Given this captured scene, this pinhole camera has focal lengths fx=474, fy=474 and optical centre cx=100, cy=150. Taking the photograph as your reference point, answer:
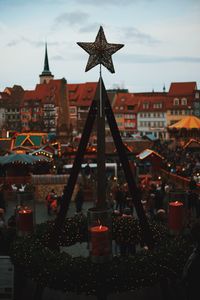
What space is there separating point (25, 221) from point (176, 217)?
237 centimetres

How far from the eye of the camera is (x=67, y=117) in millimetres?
60250

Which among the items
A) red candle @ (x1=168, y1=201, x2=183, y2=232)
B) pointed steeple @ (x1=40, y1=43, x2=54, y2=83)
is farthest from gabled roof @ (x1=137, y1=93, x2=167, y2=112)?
red candle @ (x1=168, y1=201, x2=183, y2=232)

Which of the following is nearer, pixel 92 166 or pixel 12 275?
pixel 12 275

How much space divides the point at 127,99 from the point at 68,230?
263 ft

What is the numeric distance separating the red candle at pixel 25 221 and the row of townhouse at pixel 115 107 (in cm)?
6318

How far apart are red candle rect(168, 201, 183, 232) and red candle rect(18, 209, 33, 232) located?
219 cm

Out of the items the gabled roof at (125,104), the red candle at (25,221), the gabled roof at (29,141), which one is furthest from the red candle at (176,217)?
the gabled roof at (125,104)

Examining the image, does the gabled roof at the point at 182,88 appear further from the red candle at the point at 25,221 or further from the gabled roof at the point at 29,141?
the red candle at the point at 25,221

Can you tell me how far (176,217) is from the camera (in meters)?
7.29

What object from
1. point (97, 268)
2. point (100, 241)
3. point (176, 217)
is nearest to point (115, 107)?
point (176, 217)

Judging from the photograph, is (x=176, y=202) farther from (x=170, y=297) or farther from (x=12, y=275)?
(x=12, y=275)

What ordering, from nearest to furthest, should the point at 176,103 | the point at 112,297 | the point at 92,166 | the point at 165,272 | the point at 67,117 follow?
1. the point at 165,272
2. the point at 112,297
3. the point at 92,166
4. the point at 67,117
5. the point at 176,103

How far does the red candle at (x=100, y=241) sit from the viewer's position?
5535 mm

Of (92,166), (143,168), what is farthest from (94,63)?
(143,168)
